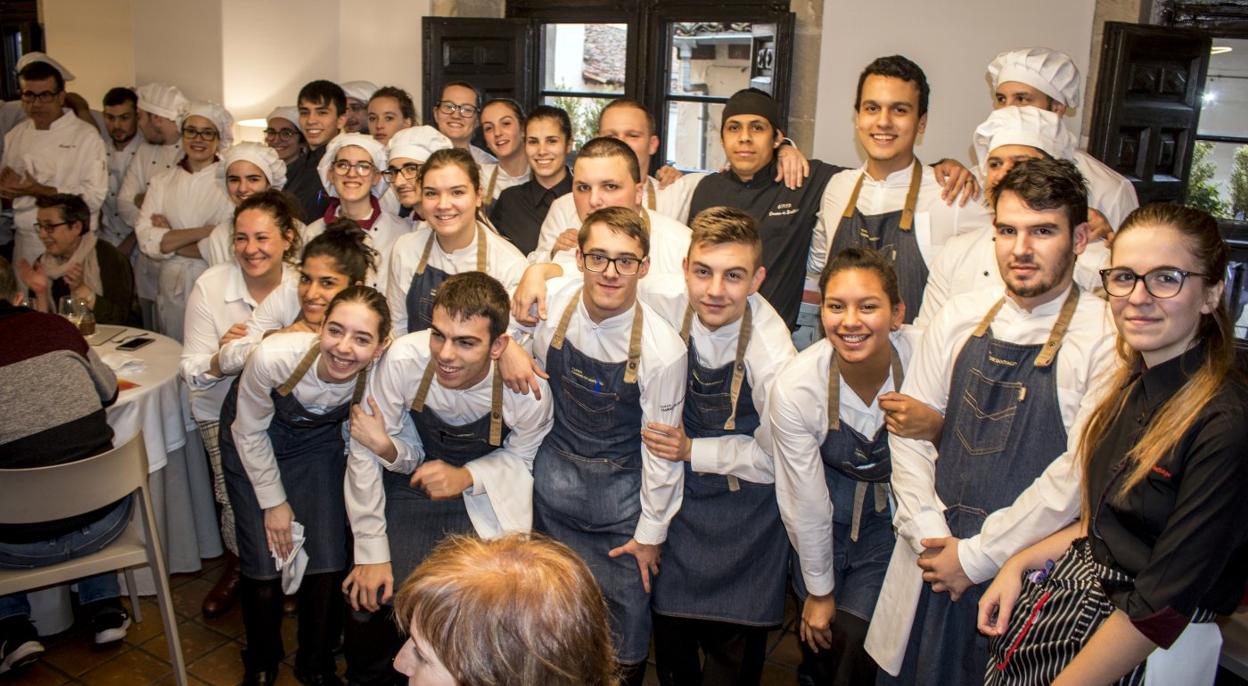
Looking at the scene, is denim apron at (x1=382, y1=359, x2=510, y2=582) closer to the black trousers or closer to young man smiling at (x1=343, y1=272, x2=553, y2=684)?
young man smiling at (x1=343, y1=272, x2=553, y2=684)

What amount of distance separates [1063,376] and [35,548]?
2.89m

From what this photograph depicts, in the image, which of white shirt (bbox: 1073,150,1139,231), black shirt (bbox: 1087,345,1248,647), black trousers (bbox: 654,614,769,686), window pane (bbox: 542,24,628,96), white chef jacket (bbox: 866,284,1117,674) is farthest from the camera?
window pane (bbox: 542,24,628,96)

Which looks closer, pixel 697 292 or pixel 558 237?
pixel 697 292

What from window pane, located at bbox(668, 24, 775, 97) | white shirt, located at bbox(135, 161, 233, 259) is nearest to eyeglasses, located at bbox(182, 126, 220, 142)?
white shirt, located at bbox(135, 161, 233, 259)

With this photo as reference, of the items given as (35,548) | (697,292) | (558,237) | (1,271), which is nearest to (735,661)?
(697,292)

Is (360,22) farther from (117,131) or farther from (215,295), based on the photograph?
(215,295)

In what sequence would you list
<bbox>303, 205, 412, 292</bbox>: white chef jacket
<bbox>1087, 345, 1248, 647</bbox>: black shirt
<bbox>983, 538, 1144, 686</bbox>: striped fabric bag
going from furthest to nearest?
<bbox>303, 205, 412, 292</bbox>: white chef jacket → <bbox>983, 538, 1144, 686</bbox>: striped fabric bag → <bbox>1087, 345, 1248, 647</bbox>: black shirt

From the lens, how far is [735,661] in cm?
307

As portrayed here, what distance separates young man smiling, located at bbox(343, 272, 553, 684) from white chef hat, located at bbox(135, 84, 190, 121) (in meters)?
3.80

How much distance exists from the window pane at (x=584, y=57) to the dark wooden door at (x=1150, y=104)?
9.17ft

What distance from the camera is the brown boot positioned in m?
3.67

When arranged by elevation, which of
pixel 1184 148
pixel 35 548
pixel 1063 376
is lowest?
pixel 35 548

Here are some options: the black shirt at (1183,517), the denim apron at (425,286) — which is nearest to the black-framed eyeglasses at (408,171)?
the denim apron at (425,286)

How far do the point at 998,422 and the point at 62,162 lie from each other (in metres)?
5.68
